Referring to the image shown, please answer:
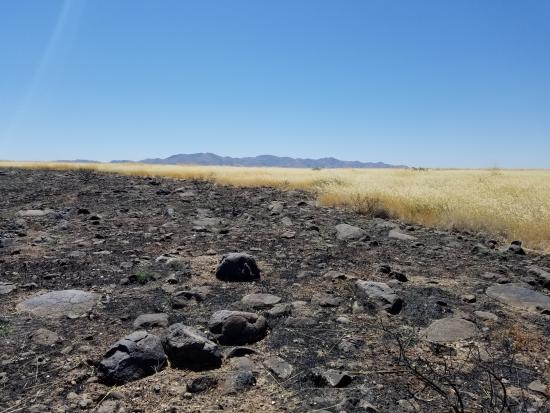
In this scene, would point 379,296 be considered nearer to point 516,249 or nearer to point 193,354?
point 193,354

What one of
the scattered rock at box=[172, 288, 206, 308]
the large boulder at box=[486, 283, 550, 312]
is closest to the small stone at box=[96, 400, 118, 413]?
the scattered rock at box=[172, 288, 206, 308]

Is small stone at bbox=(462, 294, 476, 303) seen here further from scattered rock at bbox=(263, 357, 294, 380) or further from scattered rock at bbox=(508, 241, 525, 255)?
scattered rock at bbox=(508, 241, 525, 255)

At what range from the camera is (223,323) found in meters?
4.86

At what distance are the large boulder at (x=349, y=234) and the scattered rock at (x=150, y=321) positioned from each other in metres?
5.29

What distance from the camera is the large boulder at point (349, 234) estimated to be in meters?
Result: 9.79

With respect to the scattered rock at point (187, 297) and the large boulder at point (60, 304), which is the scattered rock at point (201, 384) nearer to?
the scattered rock at point (187, 297)

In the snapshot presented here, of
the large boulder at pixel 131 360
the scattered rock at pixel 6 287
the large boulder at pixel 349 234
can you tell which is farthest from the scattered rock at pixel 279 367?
the large boulder at pixel 349 234

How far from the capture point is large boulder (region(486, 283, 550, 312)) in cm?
598

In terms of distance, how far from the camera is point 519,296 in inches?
247

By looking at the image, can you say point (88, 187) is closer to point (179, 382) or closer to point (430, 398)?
point (179, 382)

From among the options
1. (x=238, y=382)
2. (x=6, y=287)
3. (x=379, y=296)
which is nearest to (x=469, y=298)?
(x=379, y=296)

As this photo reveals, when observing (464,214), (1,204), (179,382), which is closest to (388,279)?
(179,382)

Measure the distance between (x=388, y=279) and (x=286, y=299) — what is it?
186cm

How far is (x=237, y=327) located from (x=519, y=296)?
400 centimetres
